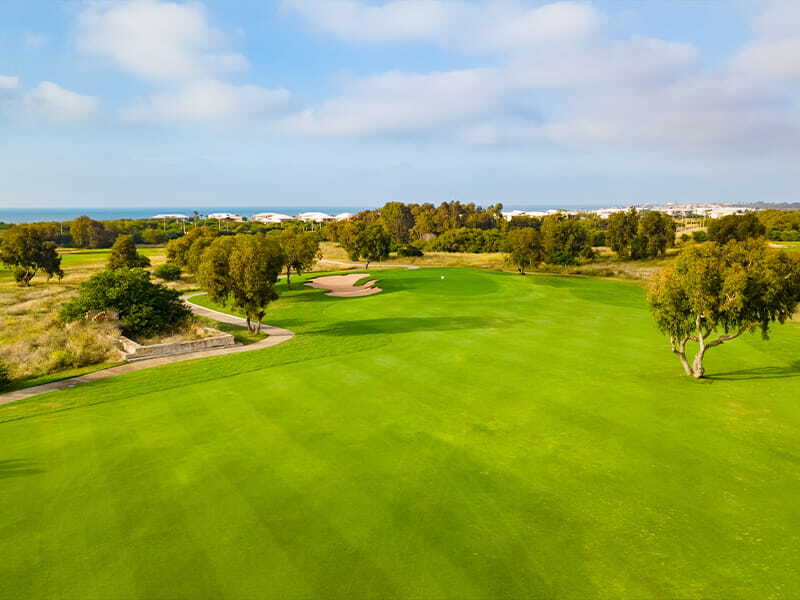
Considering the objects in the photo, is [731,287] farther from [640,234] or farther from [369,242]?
[640,234]

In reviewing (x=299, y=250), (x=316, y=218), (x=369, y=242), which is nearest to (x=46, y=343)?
(x=299, y=250)

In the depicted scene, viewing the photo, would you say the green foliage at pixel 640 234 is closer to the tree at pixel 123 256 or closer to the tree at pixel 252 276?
the tree at pixel 252 276

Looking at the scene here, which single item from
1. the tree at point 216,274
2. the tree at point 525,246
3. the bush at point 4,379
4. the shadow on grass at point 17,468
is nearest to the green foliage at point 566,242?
the tree at point 525,246

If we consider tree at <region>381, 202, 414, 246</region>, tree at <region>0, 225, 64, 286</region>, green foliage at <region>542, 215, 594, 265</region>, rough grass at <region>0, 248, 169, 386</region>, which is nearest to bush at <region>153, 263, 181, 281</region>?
tree at <region>0, 225, 64, 286</region>

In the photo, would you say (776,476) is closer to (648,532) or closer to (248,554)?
(648,532)

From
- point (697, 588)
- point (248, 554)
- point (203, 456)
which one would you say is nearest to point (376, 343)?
point (203, 456)

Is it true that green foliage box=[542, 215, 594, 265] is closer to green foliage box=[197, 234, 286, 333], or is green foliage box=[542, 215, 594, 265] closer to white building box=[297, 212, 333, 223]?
green foliage box=[197, 234, 286, 333]
